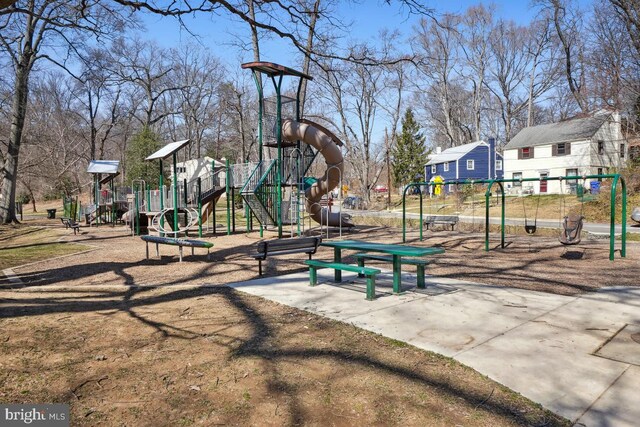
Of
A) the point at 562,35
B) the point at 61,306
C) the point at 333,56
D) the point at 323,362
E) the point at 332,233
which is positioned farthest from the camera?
the point at 562,35

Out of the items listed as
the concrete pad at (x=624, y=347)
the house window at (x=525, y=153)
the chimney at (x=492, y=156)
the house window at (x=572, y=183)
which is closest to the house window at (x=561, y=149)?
the house window at (x=572, y=183)

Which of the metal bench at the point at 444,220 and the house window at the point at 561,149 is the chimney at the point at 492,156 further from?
the metal bench at the point at 444,220

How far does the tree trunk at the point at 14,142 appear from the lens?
24.8 m

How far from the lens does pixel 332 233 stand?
17344 mm

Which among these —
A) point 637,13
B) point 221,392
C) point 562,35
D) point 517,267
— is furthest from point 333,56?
point 562,35

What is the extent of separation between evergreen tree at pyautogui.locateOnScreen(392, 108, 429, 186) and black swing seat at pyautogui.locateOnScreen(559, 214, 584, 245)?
133 feet

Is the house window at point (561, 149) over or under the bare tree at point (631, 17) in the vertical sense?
under

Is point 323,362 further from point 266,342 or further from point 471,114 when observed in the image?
point 471,114

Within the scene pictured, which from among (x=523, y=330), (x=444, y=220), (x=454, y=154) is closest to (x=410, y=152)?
(x=454, y=154)

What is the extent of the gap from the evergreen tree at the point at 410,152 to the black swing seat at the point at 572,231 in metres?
40.5

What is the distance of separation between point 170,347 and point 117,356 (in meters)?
0.47

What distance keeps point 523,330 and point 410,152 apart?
4802 centimetres

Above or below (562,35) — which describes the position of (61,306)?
below

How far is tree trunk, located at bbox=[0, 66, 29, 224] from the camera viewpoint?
24844 mm
